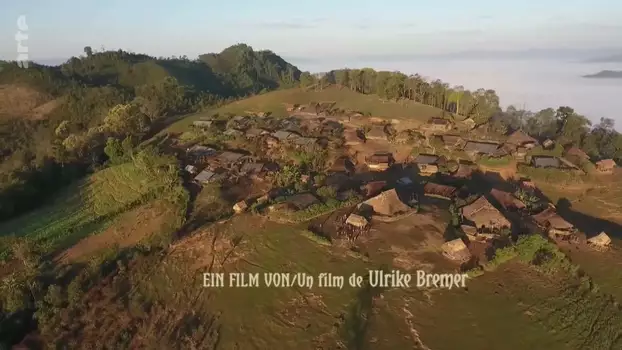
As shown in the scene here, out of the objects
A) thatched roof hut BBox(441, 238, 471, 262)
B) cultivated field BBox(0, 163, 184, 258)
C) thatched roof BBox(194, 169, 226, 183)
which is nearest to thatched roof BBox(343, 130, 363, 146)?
thatched roof BBox(194, 169, 226, 183)

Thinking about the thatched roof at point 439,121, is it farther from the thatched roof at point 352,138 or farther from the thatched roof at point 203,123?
the thatched roof at point 203,123

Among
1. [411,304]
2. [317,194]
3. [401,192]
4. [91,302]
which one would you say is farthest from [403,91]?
[91,302]

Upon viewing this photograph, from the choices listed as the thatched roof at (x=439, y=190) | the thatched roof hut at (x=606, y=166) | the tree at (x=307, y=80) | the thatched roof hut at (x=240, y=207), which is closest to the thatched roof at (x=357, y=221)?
the thatched roof hut at (x=240, y=207)

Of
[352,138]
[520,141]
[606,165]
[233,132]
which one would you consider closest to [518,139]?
[520,141]

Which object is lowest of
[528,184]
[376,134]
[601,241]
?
[601,241]

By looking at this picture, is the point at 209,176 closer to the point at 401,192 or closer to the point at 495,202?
the point at 401,192

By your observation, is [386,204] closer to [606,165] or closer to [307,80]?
[606,165]
